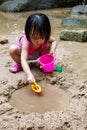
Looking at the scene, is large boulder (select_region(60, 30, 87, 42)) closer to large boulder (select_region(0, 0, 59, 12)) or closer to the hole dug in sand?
the hole dug in sand

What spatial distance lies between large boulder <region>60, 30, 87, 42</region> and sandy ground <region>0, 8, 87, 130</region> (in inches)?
10.4

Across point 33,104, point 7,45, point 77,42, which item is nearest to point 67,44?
point 77,42

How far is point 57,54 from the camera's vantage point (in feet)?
10.5

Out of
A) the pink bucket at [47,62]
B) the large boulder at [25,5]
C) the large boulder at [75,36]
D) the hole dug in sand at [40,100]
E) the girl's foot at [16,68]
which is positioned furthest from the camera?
the large boulder at [25,5]

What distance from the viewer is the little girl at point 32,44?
2.33 metres

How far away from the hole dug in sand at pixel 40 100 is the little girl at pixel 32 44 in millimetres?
129

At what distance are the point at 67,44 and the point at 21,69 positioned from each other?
1074 millimetres

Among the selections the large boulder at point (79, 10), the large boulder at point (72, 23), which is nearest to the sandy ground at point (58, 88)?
the large boulder at point (72, 23)

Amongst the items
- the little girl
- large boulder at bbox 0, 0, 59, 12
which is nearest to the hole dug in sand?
the little girl

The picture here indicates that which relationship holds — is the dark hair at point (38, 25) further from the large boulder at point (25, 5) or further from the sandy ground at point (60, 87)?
the large boulder at point (25, 5)

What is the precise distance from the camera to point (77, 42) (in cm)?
362

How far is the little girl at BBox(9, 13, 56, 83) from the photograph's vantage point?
2.33 m

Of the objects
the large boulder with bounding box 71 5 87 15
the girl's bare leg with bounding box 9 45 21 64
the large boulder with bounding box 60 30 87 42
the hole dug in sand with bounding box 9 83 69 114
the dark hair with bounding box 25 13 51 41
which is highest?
the dark hair with bounding box 25 13 51 41

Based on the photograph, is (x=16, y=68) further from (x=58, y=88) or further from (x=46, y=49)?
(x=58, y=88)
